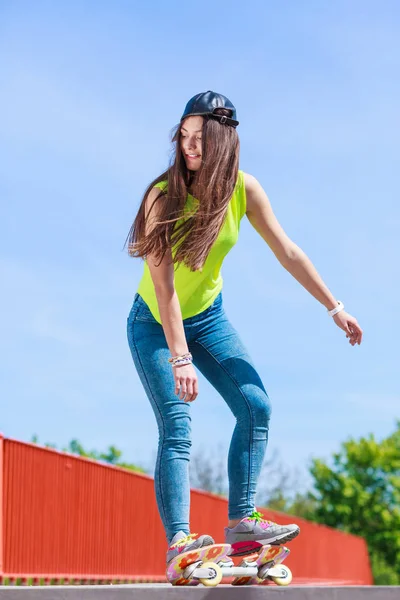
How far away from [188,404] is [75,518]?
911 cm

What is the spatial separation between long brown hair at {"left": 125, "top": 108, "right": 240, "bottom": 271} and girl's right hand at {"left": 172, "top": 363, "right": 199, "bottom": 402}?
1.44 feet

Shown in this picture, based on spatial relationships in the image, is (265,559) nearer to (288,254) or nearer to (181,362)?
(181,362)

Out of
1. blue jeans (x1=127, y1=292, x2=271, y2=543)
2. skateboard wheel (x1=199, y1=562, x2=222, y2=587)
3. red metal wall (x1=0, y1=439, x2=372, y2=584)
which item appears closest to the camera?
skateboard wheel (x1=199, y1=562, x2=222, y2=587)

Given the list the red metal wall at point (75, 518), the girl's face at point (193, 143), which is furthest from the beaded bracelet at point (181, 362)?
the red metal wall at point (75, 518)

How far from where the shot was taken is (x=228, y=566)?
427 centimetres

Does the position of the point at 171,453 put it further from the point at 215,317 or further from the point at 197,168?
the point at 197,168

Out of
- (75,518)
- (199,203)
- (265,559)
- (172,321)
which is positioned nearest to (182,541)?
(265,559)

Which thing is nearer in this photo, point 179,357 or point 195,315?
point 179,357

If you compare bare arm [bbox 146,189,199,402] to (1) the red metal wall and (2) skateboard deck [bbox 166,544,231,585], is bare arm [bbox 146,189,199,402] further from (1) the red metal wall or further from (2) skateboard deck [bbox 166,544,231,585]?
(1) the red metal wall

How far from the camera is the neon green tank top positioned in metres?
4.34

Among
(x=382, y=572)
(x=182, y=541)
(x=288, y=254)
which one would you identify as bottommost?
(x=182, y=541)

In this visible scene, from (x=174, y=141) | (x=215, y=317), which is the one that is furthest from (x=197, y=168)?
(x=215, y=317)

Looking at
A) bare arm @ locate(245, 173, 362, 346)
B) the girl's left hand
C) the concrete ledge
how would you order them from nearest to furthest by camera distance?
the concrete ledge → bare arm @ locate(245, 173, 362, 346) → the girl's left hand

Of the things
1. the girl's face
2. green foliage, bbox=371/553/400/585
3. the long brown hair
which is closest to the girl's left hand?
the long brown hair
